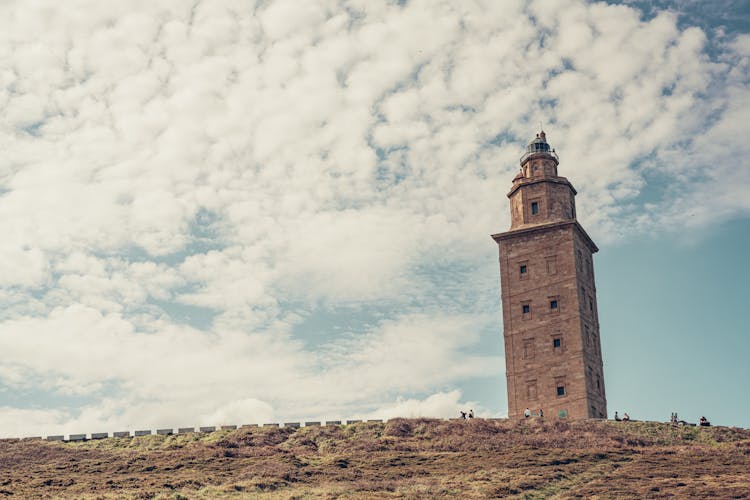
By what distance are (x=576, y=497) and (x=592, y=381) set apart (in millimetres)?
27142

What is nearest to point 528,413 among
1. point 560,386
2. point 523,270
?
point 560,386

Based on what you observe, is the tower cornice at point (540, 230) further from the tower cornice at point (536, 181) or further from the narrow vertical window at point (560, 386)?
the narrow vertical window at point (560, 386)

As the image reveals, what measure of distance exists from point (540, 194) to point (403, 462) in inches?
1163

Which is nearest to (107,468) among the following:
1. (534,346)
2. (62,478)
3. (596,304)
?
(62,478)

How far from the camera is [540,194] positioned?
6812cm

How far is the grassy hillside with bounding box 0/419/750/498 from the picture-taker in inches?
1526

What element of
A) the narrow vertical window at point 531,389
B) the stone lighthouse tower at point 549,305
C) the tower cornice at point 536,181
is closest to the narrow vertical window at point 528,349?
the stone lighthouse tower at point 549,305

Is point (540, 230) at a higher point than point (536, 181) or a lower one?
lower

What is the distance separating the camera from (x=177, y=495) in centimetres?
3788

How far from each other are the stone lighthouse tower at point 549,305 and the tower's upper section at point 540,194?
8 cm

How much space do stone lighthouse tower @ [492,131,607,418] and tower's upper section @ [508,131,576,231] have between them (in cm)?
8

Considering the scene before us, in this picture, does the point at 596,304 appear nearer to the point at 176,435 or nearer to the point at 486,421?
the point at 486,421

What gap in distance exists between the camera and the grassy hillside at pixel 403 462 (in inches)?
1526

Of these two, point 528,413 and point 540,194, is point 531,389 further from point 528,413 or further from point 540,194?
point 540,194
